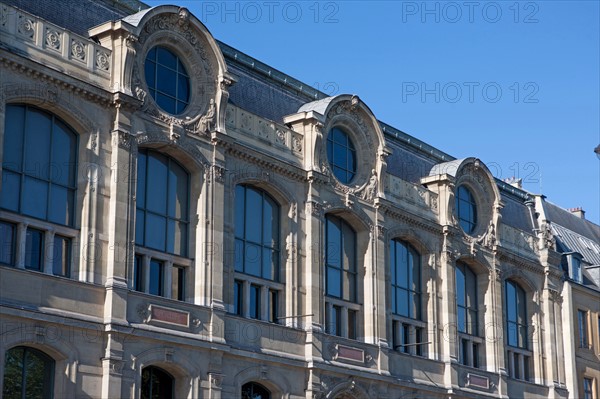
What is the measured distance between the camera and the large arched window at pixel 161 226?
1351 inches

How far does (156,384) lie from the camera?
3403cm

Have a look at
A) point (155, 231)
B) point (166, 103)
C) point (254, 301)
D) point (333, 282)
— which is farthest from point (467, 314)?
point (166, 103)

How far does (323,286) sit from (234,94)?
7.45 metres

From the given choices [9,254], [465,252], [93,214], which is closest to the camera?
[9,254]

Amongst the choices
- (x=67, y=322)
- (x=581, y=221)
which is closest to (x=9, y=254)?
(x=67, y=322)

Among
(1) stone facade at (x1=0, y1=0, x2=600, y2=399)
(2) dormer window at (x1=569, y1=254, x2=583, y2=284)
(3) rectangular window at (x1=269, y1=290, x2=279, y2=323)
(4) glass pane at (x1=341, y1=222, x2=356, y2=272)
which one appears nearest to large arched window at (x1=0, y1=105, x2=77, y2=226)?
(1) stone facade at (x1=0, y1=0, x2=600, y2=399)

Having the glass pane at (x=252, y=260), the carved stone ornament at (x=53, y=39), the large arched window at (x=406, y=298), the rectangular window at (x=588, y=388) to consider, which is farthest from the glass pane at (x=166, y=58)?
the rectangular window at (x=588, y=388)

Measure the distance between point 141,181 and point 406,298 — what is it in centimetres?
1466

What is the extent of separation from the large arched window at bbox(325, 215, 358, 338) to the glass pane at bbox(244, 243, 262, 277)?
372cm

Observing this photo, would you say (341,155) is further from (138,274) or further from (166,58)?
(138,274)

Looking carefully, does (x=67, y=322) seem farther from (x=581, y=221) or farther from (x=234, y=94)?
(x=581, y=221)

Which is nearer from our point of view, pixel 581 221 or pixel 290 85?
pixel 290 85

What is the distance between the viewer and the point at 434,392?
44.7 meters

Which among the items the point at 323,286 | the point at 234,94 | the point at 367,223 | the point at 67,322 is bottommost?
the point at 67,322
